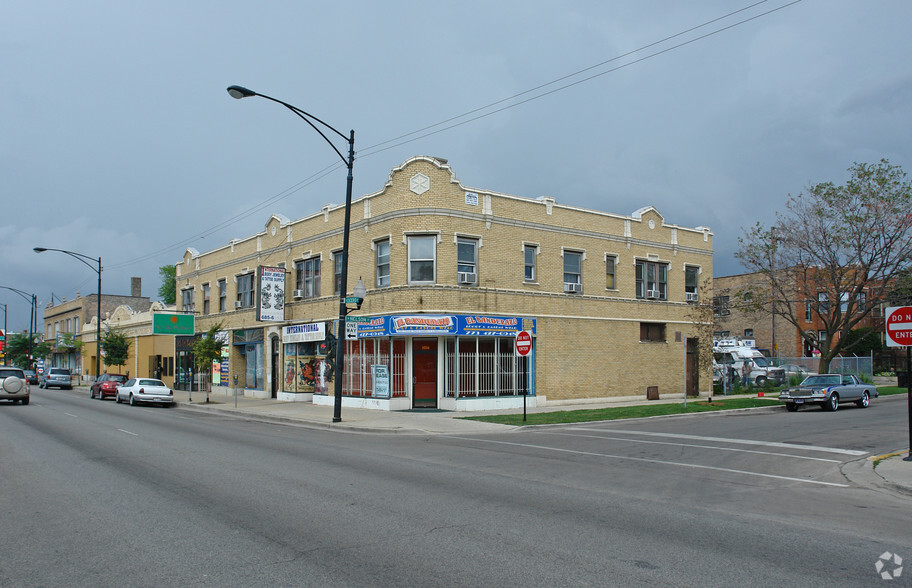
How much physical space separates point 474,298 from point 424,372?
11.1ft

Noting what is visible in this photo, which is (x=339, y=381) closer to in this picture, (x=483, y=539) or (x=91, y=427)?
(x=91, y=427)

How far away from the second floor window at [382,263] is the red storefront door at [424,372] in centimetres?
277

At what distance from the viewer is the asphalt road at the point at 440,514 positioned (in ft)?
19.4

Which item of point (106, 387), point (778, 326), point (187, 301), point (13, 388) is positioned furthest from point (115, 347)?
point (778, 326)

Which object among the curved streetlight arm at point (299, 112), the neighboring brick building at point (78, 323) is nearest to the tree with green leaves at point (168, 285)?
the neighboring brick building at point (78, 323)

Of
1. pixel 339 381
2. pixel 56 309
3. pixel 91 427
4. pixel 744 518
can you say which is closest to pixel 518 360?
pixel 339 381

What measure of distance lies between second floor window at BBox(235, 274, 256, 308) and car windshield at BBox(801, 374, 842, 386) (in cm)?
2685

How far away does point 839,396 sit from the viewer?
26203 millimetres

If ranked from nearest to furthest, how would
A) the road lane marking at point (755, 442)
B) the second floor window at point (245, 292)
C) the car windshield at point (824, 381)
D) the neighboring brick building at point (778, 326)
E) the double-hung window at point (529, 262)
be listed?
1. the road lane marking at point (755, 442)
2. the car windshield at point (824, 381)
3. the double-hung window at point (529, 262)
4. the second floor window at point (245, 292)
5. the neighboring brick building at point (778, 326)

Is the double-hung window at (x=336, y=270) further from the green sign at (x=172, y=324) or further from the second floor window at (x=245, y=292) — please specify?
the green sign at (x=172, y=324)

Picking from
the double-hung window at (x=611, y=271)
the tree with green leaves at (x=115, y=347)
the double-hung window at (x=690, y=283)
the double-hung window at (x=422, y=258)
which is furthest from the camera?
the tree with green leaves at (x=115, y=347)

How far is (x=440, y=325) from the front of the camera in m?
24.8

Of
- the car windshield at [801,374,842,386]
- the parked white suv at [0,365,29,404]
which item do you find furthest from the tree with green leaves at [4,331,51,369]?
the car windshield at [801,374,842,386]

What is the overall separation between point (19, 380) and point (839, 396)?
1339 inches
